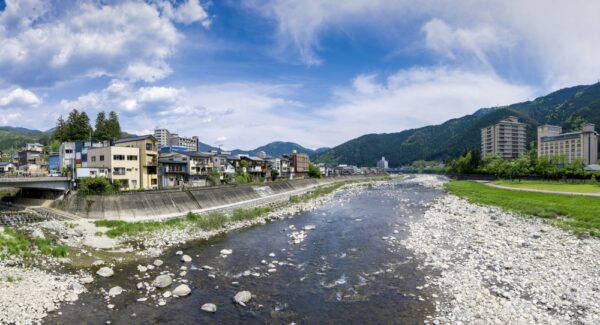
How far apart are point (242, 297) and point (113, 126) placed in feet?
236

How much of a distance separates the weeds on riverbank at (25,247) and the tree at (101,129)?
5315 centimetres

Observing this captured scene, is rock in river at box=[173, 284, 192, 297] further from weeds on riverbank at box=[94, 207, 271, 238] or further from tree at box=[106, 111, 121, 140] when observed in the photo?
tree at box=[106, 111, 121, 140]

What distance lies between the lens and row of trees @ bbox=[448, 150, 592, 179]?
238 feet

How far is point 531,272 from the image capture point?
15859mm

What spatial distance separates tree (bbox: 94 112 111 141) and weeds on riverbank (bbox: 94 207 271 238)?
48391 mm

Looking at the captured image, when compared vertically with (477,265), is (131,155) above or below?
above

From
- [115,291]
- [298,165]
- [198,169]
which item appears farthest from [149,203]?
[298,165]

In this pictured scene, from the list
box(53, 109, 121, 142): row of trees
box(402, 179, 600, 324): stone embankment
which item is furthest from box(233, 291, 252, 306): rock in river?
box(53, 109, 121, 142): row of trees

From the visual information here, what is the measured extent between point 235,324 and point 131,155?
1435 inches

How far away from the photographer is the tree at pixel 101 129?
68.1 m

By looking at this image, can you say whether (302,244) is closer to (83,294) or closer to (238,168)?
(83,294)

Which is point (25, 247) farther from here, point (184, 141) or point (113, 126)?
point (184, 141)

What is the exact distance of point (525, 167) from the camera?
86.2 m

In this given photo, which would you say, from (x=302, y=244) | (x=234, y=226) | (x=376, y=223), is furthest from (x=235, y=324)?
(x=376, y=223)
